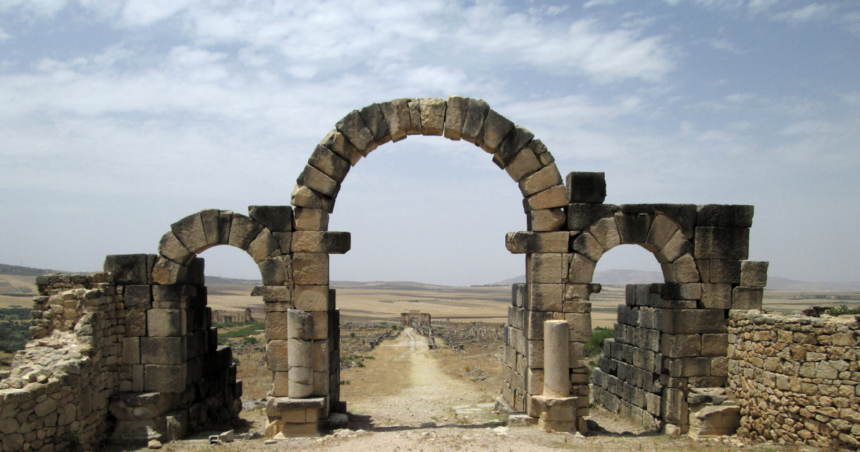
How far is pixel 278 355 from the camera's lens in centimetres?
955

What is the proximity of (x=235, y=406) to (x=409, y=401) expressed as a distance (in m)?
4.38

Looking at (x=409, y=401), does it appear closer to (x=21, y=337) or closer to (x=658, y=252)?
(x=658, y=252)

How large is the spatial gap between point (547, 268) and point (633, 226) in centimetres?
174

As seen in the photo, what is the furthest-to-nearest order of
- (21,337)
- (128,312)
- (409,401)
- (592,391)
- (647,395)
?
(21,337), (592,391), (409,401), (647,395), (128,312)

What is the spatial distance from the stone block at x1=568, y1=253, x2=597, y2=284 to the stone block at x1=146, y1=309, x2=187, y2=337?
7205 mm

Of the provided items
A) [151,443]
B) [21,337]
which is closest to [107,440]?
[151,443]

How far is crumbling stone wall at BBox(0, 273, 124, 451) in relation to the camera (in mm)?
7570

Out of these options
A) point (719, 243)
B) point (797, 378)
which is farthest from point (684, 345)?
point (719, 243)

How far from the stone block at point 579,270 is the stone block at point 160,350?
23.7 ft

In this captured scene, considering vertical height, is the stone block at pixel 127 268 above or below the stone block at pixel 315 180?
below

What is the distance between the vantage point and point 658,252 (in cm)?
999

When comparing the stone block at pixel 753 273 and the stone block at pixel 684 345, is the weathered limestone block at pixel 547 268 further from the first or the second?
the stone block at pixel 753 273

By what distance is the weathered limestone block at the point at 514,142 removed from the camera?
9.65m

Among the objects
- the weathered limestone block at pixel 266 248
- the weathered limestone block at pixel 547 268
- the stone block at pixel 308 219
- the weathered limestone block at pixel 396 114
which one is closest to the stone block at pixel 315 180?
the stone block at pixel 308 219
